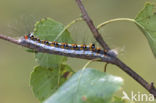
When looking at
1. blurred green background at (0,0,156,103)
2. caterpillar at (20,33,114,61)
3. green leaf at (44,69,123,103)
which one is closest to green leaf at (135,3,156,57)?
caterpillar at (20,33,114,61)

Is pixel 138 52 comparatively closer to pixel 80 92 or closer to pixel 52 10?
pixel 52 10

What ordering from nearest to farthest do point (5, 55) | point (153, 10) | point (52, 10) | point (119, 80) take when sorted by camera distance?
point (119, 80)
point (153, 10)
point (5, 55)
point (52, 10)

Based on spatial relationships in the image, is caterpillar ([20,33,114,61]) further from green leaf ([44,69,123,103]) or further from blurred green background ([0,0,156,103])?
blurred green background ([0,0,156,103])

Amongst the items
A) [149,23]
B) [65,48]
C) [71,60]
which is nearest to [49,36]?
[65,48]

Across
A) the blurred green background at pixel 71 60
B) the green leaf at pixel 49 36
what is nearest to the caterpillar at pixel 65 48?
the green leaf at pixel 49 36

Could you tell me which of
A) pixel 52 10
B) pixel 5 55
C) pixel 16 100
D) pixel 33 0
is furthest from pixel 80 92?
pixel 33 0
